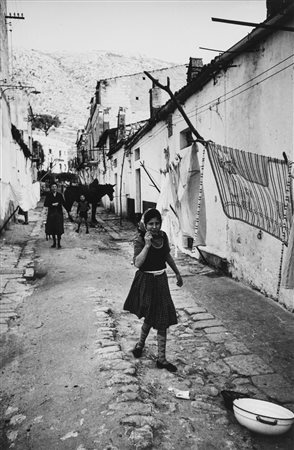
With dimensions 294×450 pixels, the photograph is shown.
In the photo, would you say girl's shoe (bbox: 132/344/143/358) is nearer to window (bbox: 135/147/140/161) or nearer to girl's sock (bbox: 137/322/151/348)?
girl's sock (bbox: 137/322/151/348)

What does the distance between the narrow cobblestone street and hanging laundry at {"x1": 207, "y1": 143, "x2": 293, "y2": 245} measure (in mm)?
1542

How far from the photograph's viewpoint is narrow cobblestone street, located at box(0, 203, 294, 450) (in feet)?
9.95

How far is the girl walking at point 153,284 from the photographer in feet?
13.1

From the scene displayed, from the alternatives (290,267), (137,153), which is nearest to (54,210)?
(137,153)

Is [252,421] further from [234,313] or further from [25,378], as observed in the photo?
[234,313]

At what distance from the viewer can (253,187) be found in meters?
4.32

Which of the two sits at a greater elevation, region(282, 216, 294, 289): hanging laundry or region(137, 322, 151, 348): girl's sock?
region(282, 216, 294, 289): hanging laundry

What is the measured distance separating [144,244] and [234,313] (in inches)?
98.9

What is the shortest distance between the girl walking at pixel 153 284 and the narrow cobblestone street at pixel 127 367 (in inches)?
18.8

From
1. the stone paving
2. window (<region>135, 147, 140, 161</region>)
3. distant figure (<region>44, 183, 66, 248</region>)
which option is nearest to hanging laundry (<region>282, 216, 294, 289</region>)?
the stone paving

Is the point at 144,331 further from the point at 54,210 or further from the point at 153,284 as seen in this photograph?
the point at 54,210

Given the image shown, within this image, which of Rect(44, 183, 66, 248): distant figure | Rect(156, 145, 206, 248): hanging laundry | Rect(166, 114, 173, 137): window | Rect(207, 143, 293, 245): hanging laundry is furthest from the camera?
Rect(166, 114, 173, 137): window

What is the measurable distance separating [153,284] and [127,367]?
0.93 metres

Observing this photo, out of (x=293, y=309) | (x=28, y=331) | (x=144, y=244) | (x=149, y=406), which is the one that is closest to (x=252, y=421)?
(x=149, y=406)
